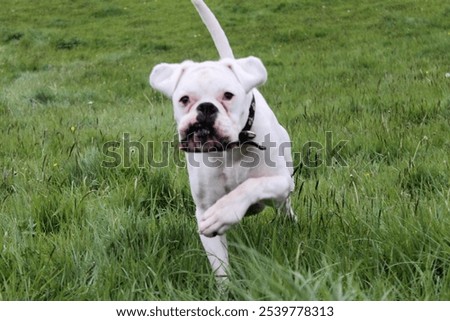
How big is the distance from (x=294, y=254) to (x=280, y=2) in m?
17.7

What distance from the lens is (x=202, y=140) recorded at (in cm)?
266

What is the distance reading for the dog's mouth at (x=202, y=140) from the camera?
8.63 ft

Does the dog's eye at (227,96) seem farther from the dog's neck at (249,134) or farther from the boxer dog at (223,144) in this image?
the dog's neck at (249,134)

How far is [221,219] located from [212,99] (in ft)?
1.83

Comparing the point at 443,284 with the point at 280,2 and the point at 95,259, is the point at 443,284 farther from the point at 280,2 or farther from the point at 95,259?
the point at 280,2

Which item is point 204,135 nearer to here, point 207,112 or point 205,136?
point 205,136

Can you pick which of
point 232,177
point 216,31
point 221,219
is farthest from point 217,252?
point 216,31

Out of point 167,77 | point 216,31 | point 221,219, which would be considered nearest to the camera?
point 221,219

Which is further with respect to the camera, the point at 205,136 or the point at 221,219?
the point at 205,136

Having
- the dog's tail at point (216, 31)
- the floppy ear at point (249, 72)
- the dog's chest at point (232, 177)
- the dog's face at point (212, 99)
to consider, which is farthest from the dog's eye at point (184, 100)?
the dog's tail at point (216, 31)

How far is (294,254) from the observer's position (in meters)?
2.55

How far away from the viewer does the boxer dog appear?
103 inches

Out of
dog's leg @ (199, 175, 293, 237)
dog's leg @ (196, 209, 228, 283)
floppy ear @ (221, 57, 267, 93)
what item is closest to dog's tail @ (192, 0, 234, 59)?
floppy ear @ (221, 57, 267, 93)
